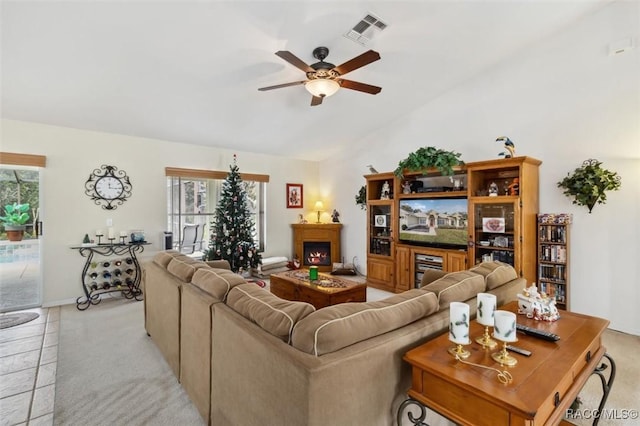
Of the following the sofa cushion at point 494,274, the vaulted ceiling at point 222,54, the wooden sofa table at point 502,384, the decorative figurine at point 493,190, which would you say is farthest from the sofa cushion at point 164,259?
the decorative figurine at point 493,190

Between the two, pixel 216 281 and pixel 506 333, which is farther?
pixel 216 281

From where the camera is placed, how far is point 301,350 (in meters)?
1.28

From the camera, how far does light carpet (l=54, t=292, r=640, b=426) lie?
210 centimetres

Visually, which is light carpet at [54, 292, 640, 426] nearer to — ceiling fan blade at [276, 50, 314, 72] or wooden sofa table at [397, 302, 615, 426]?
wooden sofa table at [397, 302, 615, 426]

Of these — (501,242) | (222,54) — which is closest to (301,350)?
(222,54)

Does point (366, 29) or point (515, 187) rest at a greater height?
point (366, 29)

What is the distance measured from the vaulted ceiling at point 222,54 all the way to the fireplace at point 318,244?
96.9 inches

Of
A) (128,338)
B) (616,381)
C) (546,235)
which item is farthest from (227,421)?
(546,235)

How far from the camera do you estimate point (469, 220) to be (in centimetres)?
435

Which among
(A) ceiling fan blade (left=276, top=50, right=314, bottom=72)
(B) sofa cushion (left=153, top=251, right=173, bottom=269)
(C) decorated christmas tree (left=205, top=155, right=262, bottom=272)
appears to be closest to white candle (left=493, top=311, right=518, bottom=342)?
(A) ceiling fan blade (left=276, top=50, right=314, bottom=72)

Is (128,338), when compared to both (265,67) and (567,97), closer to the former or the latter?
(265,67)

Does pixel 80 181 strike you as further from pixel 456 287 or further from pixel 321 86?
pixel 456 287

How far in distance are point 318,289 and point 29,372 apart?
8.82 feet

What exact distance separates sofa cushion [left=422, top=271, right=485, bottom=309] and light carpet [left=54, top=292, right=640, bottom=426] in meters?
0.66
